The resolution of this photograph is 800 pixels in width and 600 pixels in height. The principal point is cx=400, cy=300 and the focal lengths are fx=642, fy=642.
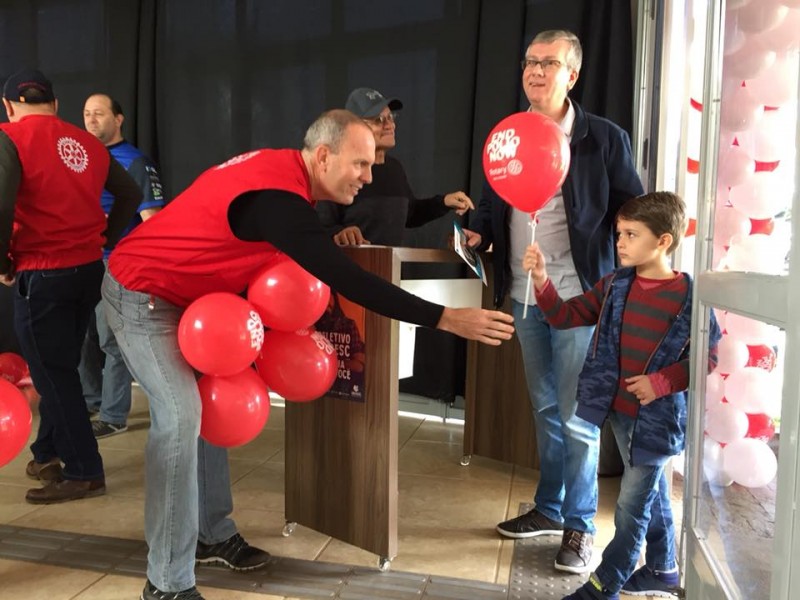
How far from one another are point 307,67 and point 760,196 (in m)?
2.78

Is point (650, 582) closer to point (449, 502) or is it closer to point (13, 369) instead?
point (449, 502)

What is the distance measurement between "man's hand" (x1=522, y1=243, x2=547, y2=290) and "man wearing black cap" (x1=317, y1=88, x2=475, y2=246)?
2.14 ft

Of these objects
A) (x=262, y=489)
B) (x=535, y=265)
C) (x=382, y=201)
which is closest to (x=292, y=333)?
(x=535, y=265)

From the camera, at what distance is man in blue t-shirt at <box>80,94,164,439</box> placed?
2932 mm

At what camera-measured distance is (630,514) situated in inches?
60.4

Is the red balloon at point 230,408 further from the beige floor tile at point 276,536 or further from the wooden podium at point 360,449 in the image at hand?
the beige floor tile at point 276,536

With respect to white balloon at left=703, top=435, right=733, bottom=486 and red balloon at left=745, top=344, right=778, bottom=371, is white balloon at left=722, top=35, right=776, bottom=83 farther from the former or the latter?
white balloon at left=703, top=435, right=733, bottom=486

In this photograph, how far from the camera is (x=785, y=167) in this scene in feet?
3.71

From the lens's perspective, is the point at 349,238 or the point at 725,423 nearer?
the point at 725,423

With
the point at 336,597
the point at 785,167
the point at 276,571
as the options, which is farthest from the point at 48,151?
the point at 785,167

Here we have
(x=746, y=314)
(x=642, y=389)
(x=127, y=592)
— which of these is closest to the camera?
(x=746, y=314)

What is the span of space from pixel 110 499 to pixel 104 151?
50.3 inches

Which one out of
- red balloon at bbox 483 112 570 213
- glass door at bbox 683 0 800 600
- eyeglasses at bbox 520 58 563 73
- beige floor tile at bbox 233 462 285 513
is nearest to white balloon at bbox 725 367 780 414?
glass door at bbox 683 0 800 600

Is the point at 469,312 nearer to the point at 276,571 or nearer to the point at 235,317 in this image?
the point at 235,317
